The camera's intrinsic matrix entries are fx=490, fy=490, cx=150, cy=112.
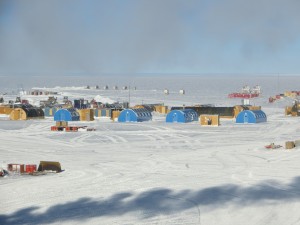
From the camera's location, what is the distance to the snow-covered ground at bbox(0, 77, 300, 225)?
1464 centimetres

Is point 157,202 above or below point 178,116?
below

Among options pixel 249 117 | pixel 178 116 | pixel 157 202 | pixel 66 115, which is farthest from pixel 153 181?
pixel 66 115

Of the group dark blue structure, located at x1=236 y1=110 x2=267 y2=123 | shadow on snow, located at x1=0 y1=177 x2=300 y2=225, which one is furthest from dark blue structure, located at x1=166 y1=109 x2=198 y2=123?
shadow on snow, located at x1=0 y1=177 x2=300 y2=225

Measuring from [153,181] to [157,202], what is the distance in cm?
343

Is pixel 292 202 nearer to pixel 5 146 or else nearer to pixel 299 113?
pixel 5 146

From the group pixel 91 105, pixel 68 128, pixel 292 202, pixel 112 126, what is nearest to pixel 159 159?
pixel 292 202

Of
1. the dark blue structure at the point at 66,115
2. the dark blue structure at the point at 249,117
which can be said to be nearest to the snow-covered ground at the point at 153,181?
the dark blue structure at the point at 249,117

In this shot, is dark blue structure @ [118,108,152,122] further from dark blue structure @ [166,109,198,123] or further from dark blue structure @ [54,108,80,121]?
dark blue structure @ [54,108,80,121]

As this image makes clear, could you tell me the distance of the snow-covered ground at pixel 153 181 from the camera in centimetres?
1464

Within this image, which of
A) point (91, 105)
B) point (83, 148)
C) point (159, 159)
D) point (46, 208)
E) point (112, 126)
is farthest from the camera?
point (91, 105)

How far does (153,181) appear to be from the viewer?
19.5 meters

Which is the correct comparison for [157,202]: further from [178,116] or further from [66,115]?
[66,115]

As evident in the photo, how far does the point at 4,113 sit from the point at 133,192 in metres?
43.9

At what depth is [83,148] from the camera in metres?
30.2
